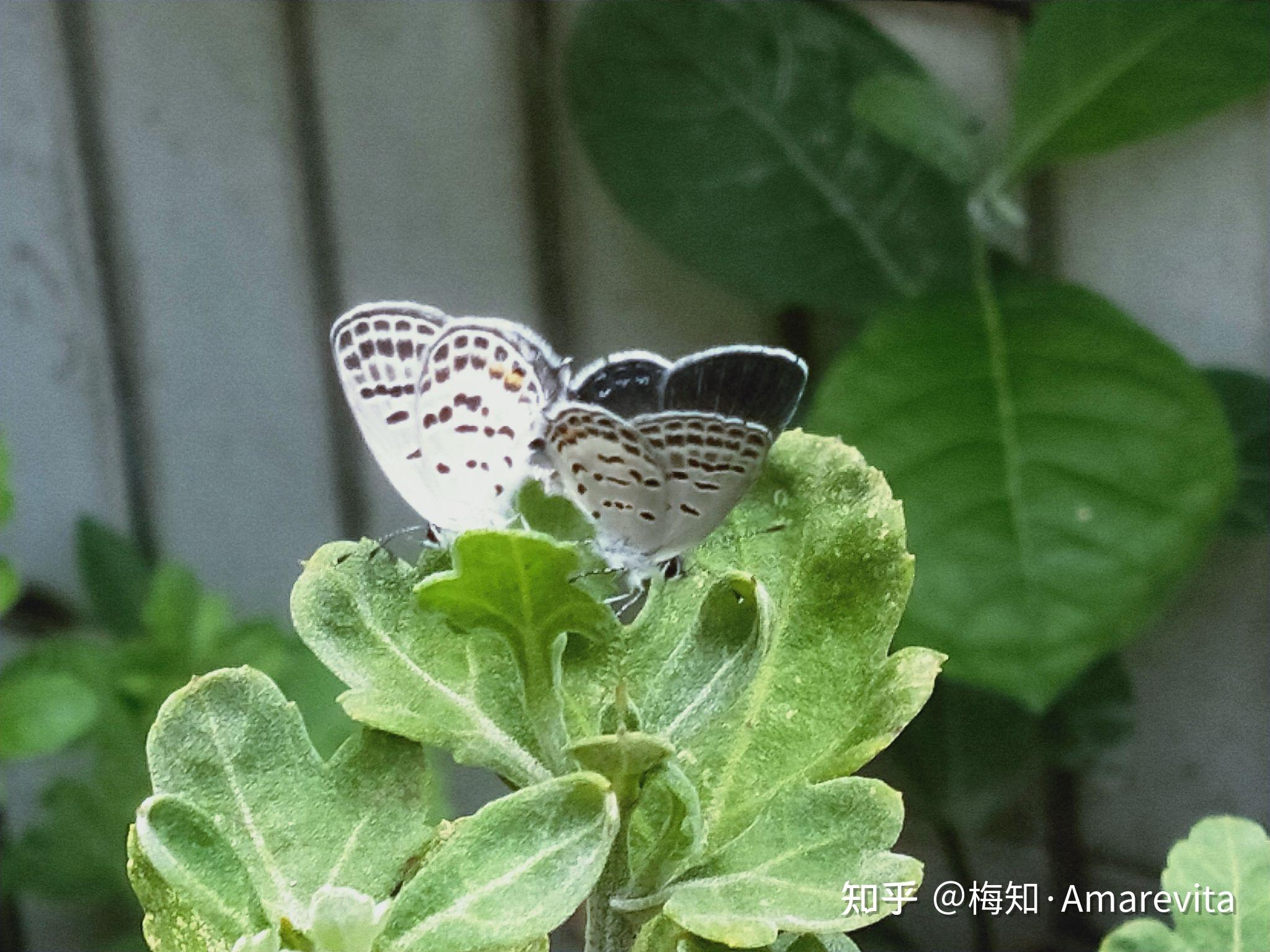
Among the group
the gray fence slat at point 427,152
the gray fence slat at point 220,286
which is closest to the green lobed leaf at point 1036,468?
the gray fence slat at point 427,152

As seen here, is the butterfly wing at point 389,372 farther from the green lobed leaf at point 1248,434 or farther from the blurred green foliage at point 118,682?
the green lobed leaf at point 1248,434

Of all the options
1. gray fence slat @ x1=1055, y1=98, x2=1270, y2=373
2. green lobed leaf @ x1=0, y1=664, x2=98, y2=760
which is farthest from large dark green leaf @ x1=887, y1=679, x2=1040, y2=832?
green lobed leaf @ x1=0, y1=664, x2=98, y2=760

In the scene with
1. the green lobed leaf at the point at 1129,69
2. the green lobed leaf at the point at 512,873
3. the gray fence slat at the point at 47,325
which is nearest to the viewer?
the green lobed leaf at the point at 512,873

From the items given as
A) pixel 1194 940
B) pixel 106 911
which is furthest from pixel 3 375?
pixel 1194 940

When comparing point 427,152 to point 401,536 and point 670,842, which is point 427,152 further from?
point 670,842

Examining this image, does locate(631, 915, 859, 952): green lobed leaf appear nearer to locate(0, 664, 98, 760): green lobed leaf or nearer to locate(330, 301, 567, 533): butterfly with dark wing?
locate(330, 301, 567, 533): butterfly with dark wing
